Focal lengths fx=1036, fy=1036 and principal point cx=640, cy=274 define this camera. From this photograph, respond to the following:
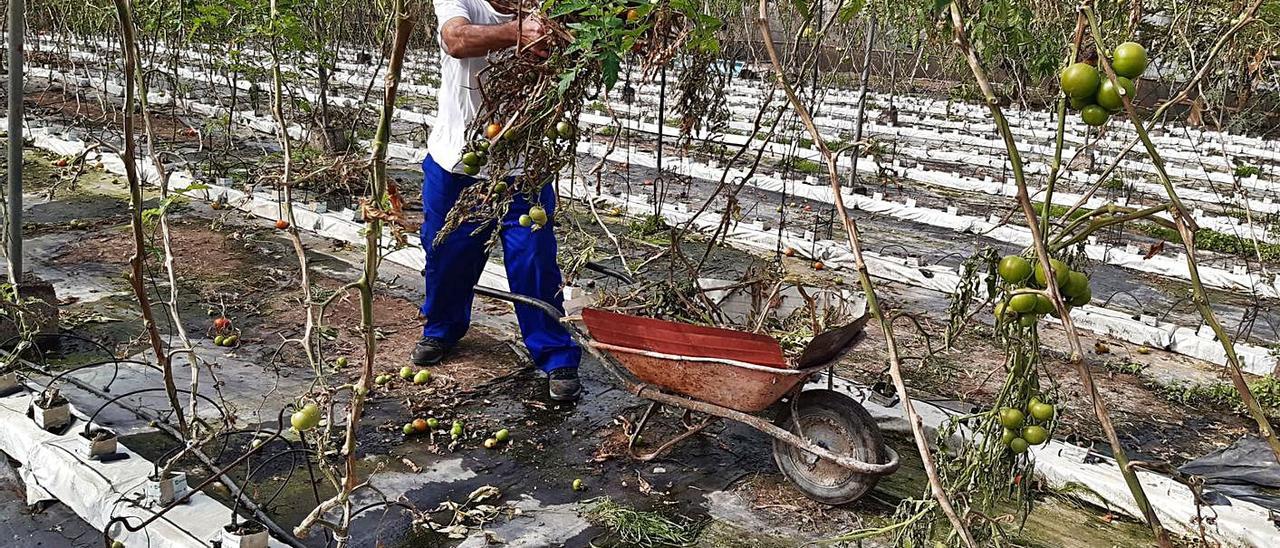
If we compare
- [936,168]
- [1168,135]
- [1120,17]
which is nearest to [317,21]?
[1120,17]

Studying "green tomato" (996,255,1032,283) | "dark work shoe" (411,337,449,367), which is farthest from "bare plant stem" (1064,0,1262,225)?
"dark work shoe" (411,337,449,367)

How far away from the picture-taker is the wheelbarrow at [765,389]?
3.04m

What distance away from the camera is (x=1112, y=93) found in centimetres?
123

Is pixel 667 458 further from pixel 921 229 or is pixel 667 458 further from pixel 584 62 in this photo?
pixel 921 229

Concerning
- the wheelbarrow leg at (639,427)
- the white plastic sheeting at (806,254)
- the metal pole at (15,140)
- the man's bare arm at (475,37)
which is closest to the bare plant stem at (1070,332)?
the man's bare arm at (475,37)

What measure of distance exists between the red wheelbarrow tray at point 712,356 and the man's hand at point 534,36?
2.98 feet

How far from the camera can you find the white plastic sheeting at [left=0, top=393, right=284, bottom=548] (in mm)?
2713

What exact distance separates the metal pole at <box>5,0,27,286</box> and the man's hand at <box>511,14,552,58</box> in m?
2.11

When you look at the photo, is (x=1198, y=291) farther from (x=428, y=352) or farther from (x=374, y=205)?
(x=428, y=352)

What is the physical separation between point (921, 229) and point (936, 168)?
130 inches

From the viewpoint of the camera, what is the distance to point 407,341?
4.62 m

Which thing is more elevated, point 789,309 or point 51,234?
point 789,309

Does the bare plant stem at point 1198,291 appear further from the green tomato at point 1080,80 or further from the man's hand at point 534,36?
the man's hand at point 534,36

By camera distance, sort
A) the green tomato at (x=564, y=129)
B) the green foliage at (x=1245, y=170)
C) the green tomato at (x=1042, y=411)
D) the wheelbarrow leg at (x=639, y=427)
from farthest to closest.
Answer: the green foliage at (x=1245, y=170), the wheelbarrow leg at (x=639, y=427), the green tomato at (x=564, y=129), the green tomato at (x=1042, y=411)
